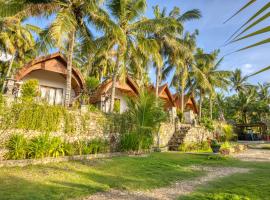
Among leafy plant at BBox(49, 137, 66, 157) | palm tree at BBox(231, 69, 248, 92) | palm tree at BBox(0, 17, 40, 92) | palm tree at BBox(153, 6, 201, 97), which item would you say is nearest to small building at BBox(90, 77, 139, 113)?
palm tree at BBox(153, 6, 201, 97)

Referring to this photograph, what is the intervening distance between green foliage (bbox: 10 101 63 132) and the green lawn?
2316 millimetres

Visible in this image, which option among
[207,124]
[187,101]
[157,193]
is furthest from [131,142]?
[187,101]

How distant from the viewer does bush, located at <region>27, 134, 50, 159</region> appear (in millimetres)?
9195

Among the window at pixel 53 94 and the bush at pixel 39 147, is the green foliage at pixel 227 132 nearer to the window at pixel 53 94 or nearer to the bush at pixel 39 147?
the window at pixel 53 94

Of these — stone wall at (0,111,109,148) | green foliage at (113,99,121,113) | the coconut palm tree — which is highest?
the coconut palm tree

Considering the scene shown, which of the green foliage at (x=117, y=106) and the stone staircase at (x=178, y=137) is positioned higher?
the green foliage at (x=117, y=106)

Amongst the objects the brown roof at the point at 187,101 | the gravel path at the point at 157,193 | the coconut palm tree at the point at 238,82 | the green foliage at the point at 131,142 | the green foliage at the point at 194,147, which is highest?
the coconut palm tree at the point at 238,82

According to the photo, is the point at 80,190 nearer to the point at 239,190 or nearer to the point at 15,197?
the point at 15,197

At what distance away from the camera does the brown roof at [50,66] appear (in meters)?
14.9

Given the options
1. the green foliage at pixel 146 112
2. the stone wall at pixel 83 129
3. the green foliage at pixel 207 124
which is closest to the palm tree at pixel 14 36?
the stone wall at pixel 83 129

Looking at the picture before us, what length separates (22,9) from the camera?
12367mm

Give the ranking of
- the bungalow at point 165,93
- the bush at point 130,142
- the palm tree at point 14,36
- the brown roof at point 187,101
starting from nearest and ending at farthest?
the bush at point 130,142 → the palm tree at point 14,36 → the bungalow at point 165,93 → the brown roof at point 187,101

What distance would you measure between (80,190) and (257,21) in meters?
5.73

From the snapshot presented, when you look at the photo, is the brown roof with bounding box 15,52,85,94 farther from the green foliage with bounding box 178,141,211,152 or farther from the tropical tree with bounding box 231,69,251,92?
the tropical tree with bounding box 231,69,251,92
